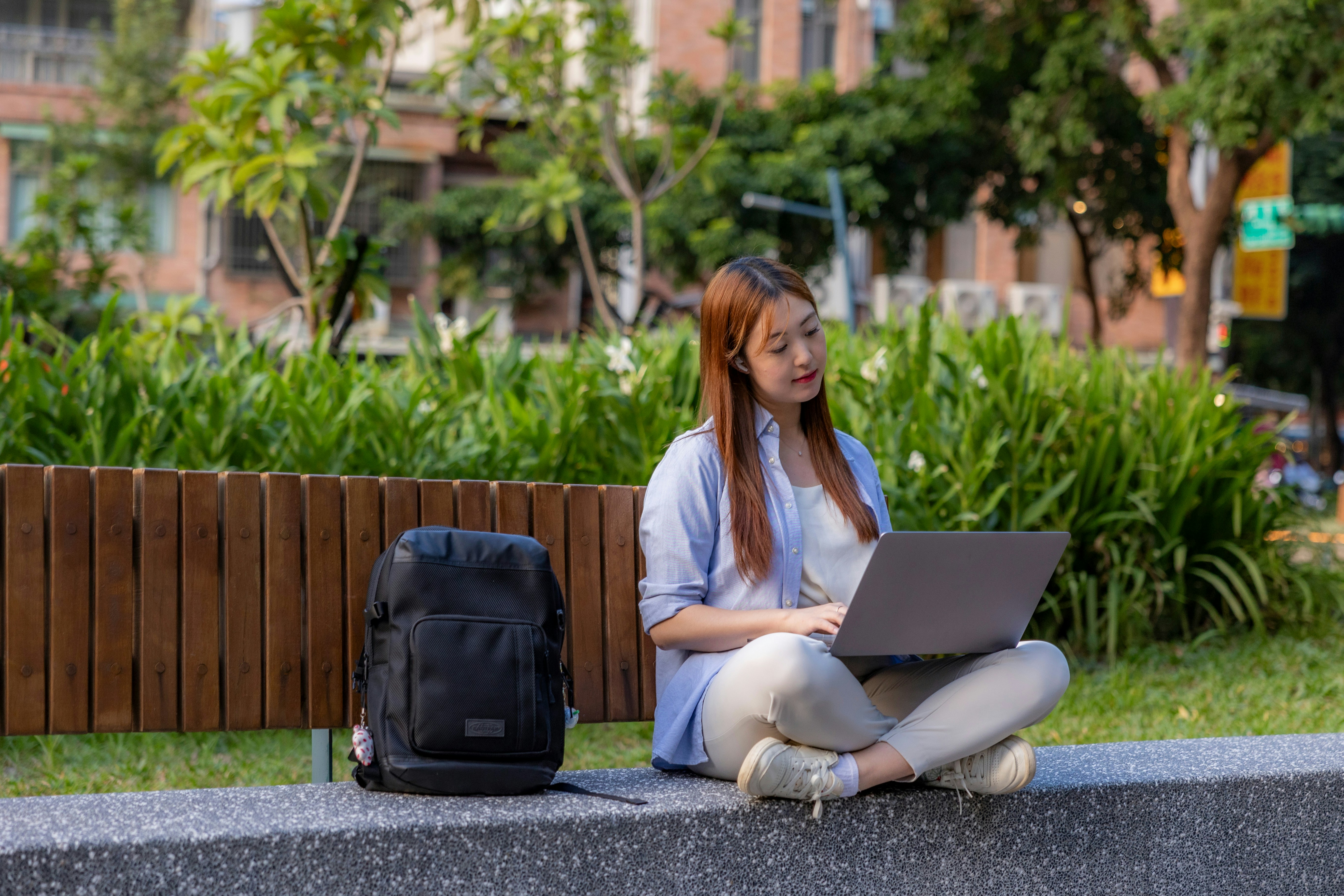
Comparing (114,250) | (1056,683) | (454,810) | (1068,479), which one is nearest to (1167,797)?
(1056,683)

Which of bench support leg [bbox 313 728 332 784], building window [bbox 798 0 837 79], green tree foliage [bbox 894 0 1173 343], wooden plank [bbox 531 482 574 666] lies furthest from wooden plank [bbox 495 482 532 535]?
building window [bbox 798 0 837 79]

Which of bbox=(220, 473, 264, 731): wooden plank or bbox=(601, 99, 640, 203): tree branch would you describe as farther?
bbox=(601, 99, 640, 203): tree branch

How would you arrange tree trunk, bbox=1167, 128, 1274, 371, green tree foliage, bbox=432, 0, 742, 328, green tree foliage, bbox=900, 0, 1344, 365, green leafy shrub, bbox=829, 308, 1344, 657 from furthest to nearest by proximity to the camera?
1. tree trunk, bbox=1167, 128, 1274, 371
2. green tree foliage, bbox=900, 0, 1344, 365
3. green tree foliage, bbox=432, 0, 742, 328
4. green leafy shrub, bbox=829, 308, 1344, 657

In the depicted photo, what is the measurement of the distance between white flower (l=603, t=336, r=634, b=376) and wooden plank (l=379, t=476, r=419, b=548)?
98.5 inches

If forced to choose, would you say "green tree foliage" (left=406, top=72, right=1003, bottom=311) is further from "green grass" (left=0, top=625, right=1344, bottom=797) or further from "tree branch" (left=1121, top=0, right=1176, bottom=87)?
"green grass" (left=0, top=625, right=1344, bottom=797)

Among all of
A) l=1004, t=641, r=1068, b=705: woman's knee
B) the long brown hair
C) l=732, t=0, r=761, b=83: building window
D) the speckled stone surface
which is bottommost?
the speckled stone surface

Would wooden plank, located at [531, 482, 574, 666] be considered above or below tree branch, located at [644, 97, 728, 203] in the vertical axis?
below

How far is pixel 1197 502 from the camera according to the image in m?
5.92

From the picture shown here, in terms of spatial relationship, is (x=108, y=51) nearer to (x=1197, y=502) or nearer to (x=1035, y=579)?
(x=1197, y=502)

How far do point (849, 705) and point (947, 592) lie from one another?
0.27 meters

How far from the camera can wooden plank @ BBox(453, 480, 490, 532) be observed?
295 centimetres

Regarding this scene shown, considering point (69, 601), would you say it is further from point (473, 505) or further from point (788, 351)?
point (788, 351)

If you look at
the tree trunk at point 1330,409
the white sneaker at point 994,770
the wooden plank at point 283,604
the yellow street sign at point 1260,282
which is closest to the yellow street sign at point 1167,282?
the yellow street sign at point 1260,282

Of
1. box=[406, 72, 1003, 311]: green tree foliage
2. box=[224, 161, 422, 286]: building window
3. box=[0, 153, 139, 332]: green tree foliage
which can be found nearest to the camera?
box=[0, 153, 139, 332]: green tree foliage
